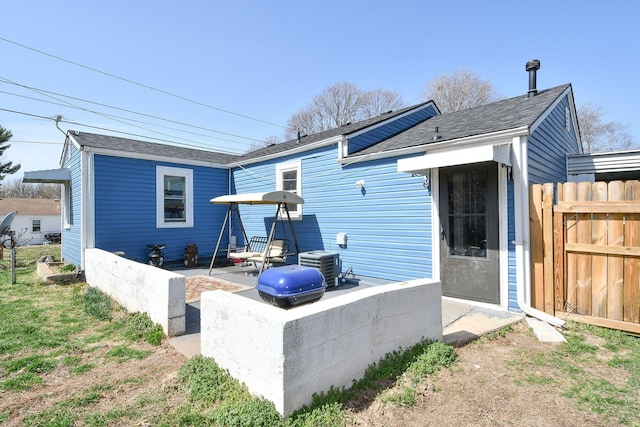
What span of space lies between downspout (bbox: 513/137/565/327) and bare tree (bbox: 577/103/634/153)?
2094 cm

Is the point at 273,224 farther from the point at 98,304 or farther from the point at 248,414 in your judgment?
the point at 248,414

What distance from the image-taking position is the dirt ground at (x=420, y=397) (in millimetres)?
2365

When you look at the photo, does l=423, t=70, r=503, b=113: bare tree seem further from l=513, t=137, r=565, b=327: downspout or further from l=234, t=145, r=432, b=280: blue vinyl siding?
l=513, t=137, r=565, b=327: downspout

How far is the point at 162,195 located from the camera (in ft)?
30.3

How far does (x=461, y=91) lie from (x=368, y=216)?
59.5 ft

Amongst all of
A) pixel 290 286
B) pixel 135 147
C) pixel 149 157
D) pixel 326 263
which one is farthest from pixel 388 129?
pixel 135 147

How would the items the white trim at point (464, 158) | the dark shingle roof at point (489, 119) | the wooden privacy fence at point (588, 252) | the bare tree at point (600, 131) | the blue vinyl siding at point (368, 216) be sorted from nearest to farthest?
the wooden privacy fence at point (588, 252)
the white trim at point (464, 158)
the dark shingle roof at point (489, 119)
the blue vinyl siding at point (368, 216)
the bare tree at point (600, 131)

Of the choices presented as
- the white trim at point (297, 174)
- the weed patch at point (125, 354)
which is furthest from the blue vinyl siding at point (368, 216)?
the weed patch at point (125, 354)

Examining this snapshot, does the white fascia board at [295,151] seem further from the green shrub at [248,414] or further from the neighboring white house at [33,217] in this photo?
the neighboring white house at [33,217]

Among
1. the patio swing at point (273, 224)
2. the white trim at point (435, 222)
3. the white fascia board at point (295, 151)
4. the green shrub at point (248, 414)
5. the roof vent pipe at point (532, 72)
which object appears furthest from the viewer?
the white fascia board at point (295, 151)

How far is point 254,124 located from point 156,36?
10.3 m

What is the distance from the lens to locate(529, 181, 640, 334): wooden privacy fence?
4051 mm

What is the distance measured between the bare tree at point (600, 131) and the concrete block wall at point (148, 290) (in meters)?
25.4

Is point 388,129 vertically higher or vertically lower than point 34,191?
lower
